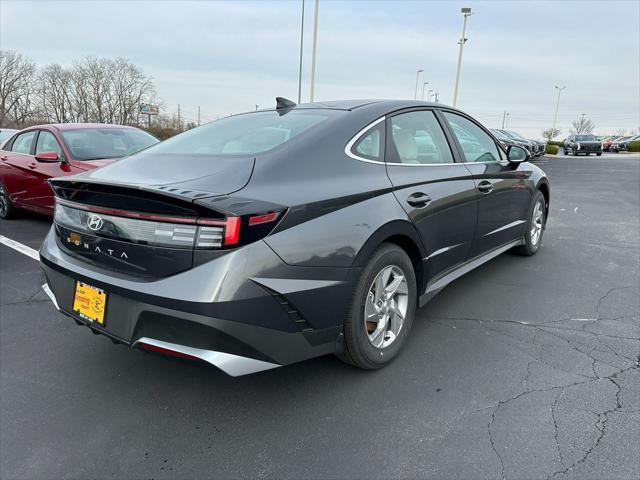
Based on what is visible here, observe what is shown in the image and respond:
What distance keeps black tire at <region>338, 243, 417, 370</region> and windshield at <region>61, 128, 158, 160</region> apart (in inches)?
163

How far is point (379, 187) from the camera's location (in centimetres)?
252

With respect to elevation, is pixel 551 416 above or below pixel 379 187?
below

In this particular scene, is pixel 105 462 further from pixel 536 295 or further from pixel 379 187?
pixel 536 295

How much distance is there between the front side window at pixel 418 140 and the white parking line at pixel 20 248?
4.12 metres

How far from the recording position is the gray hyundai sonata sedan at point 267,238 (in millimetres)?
1913

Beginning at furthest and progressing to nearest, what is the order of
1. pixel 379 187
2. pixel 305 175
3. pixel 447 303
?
1. pixel 447 303
2. pixel 379 187
3. pixel 305 175

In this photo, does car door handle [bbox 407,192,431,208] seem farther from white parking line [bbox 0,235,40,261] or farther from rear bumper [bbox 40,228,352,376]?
white parking line [bbox 0,235,40,261]

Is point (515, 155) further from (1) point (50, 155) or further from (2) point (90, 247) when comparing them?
(1) point (50, 155)

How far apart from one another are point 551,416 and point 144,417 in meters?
2.04

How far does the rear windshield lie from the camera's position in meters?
2.53

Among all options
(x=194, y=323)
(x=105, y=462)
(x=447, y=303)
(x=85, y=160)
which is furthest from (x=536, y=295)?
(x=85, y=160)

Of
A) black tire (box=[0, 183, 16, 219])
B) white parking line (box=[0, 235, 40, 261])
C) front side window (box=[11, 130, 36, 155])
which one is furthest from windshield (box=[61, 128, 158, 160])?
black tire (box=[0, 183, 16, 219])

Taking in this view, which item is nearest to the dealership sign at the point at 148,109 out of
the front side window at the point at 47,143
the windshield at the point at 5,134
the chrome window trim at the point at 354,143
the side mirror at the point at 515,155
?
the windshield at the point at 5,134

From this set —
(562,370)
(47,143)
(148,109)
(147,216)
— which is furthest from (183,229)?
(148,109)
